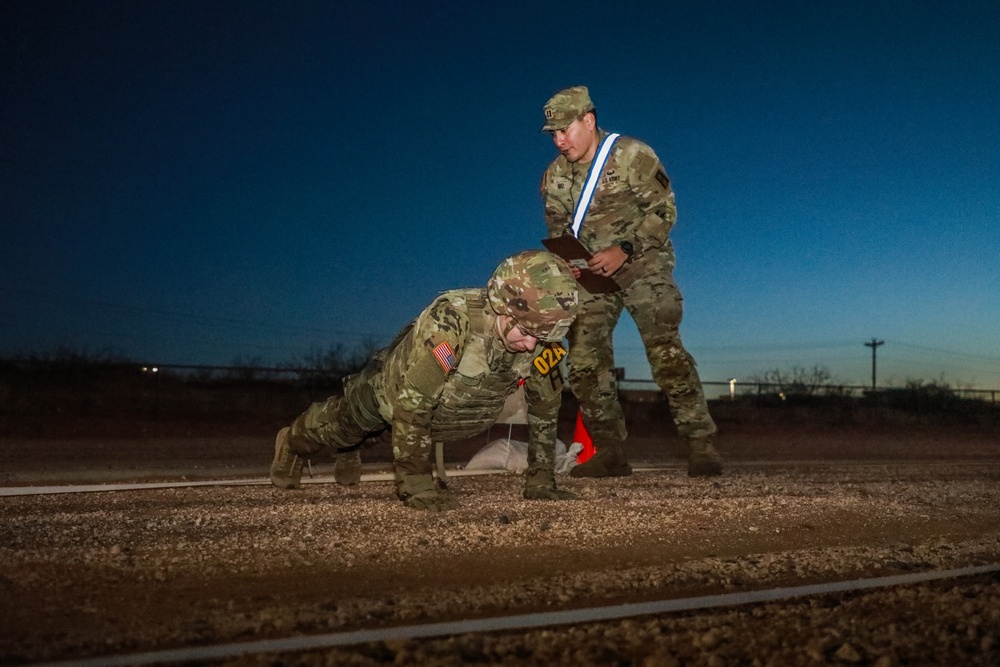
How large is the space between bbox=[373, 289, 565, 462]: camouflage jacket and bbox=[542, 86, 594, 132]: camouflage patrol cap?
1.85m

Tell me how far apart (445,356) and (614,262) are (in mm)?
1916

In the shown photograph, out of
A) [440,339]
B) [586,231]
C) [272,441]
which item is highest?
[586,231]

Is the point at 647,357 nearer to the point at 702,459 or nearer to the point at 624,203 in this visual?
the point at 702,459

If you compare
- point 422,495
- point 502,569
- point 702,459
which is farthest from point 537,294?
point 702,459

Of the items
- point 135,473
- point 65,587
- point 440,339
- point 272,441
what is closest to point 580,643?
point 65,587

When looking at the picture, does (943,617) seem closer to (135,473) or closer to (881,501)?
(881,501)

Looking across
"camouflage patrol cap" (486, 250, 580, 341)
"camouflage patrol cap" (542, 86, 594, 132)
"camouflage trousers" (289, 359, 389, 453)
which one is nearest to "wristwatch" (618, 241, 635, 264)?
"camouflage patrol cap" (542, 86, 594, 132)

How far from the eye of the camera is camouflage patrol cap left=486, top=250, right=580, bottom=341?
589 cm

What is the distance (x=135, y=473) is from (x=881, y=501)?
7.11 m

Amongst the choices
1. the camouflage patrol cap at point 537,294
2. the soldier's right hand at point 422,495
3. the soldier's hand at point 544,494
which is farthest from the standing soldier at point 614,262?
the soldier's right hand at point 422,495

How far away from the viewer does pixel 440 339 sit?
6.03 m

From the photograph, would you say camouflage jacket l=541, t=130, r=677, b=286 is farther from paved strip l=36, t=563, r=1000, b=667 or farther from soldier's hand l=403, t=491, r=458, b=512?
paved strip l=36, t=563, r=1000, b=667

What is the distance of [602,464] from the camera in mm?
8914

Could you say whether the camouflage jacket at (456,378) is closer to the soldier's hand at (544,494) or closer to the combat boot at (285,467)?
the soldier's hand at (544,494)
